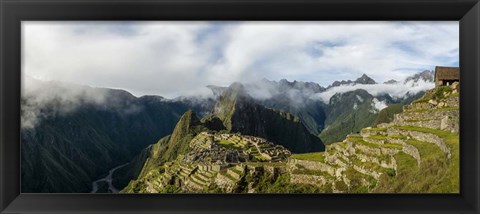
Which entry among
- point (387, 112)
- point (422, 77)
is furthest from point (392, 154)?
point (422, 77)

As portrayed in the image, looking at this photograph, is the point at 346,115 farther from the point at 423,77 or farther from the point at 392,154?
the point at 392,154

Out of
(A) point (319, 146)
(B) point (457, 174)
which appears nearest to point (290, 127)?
(A) point (319, 146)

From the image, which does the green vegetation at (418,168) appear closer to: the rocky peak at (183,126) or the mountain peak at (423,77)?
the mountain peak at (423,77)

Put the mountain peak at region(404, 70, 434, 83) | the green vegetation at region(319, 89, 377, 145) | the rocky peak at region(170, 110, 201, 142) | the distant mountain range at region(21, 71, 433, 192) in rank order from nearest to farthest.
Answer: the mountain peak at region(404, 70, 434, 83) → the green vegetation at region(319, 89, 377, 145) → the distant mountain range at region(21, 71, 433, 192) → the rocky peak at region(170, 110, 201, 142)

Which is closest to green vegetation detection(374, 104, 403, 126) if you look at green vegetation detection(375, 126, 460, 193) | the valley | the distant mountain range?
the distant mountain range

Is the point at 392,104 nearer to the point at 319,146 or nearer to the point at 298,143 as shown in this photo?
the point at 319,146

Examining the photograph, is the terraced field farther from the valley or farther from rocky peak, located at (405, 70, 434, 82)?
rocky peak, located at (405, 70, 434, 82)
